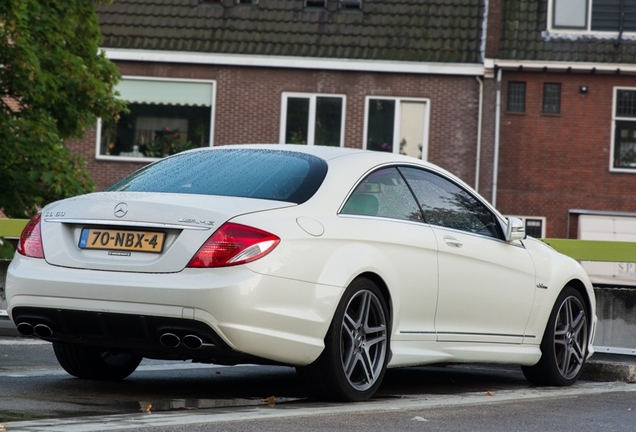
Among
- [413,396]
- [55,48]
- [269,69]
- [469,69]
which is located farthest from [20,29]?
[413,396]

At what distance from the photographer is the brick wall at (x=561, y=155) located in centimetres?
2900

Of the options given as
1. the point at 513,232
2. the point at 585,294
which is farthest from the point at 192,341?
the point at 585,294

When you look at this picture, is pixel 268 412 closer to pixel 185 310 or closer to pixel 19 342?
pixel 185 310

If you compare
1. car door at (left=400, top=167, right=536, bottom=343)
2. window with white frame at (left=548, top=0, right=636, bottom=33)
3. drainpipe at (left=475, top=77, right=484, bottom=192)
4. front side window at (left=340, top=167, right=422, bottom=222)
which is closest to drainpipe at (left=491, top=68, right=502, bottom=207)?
drainpipe at (left=475, top=77, right=484, bottom=192)

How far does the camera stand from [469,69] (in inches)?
1142

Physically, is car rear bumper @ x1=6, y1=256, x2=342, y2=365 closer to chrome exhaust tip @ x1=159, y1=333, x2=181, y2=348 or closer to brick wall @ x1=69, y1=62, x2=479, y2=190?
chrome exhaust tip @ x1=159, y1=333, x2=181, y2=348

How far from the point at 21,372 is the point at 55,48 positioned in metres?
14.7

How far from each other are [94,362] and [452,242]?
2329 millimetres

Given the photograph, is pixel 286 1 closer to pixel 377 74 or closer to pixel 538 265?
pixel 377 74

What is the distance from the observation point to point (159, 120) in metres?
30.2

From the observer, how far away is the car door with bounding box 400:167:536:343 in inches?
301

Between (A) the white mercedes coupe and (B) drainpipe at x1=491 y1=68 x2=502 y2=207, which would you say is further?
(B) drainpipe at x1=491 y1=68 x2=502 y2=207

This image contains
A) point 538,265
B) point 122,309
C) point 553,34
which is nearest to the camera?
point 122,309

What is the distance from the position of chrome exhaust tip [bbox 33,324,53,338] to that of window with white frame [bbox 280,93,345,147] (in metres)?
23.0
